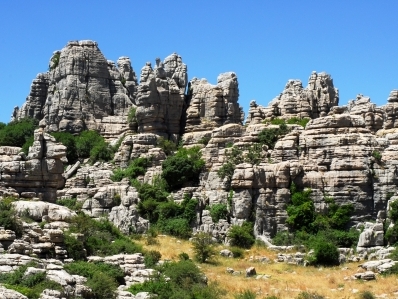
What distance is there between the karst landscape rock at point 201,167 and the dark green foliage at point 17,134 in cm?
205

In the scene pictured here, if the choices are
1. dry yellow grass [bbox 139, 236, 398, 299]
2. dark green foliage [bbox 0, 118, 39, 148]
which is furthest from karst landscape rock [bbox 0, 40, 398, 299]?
dark green foliage [bbox 0, 118, 39, 148]

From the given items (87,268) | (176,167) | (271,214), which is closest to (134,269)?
(87,268)

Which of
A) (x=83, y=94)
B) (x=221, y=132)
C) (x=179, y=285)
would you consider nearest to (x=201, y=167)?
(x=221, y=132)

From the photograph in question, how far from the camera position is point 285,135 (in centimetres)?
5091

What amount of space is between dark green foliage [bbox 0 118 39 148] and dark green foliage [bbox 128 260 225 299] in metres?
31.8

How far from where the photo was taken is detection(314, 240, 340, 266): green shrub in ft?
134

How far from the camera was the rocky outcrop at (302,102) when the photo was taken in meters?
58.5

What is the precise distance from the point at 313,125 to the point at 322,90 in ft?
39.6

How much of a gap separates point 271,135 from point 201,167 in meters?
5.38

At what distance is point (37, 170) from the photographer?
45219 millimetres

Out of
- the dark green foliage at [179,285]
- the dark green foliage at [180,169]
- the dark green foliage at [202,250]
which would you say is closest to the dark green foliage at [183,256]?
the dark green foliage at [202,250]

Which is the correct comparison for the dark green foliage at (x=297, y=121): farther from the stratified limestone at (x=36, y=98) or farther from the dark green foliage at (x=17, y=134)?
the stratified limestone at (x=36, y=98)

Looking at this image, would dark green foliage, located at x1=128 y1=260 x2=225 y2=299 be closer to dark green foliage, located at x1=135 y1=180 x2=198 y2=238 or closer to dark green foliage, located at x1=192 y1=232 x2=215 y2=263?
dark green foliage, located at x1=192 y1=232 x2=215 y2=263

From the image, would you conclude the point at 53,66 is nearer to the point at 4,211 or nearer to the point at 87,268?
the point at 4,211
